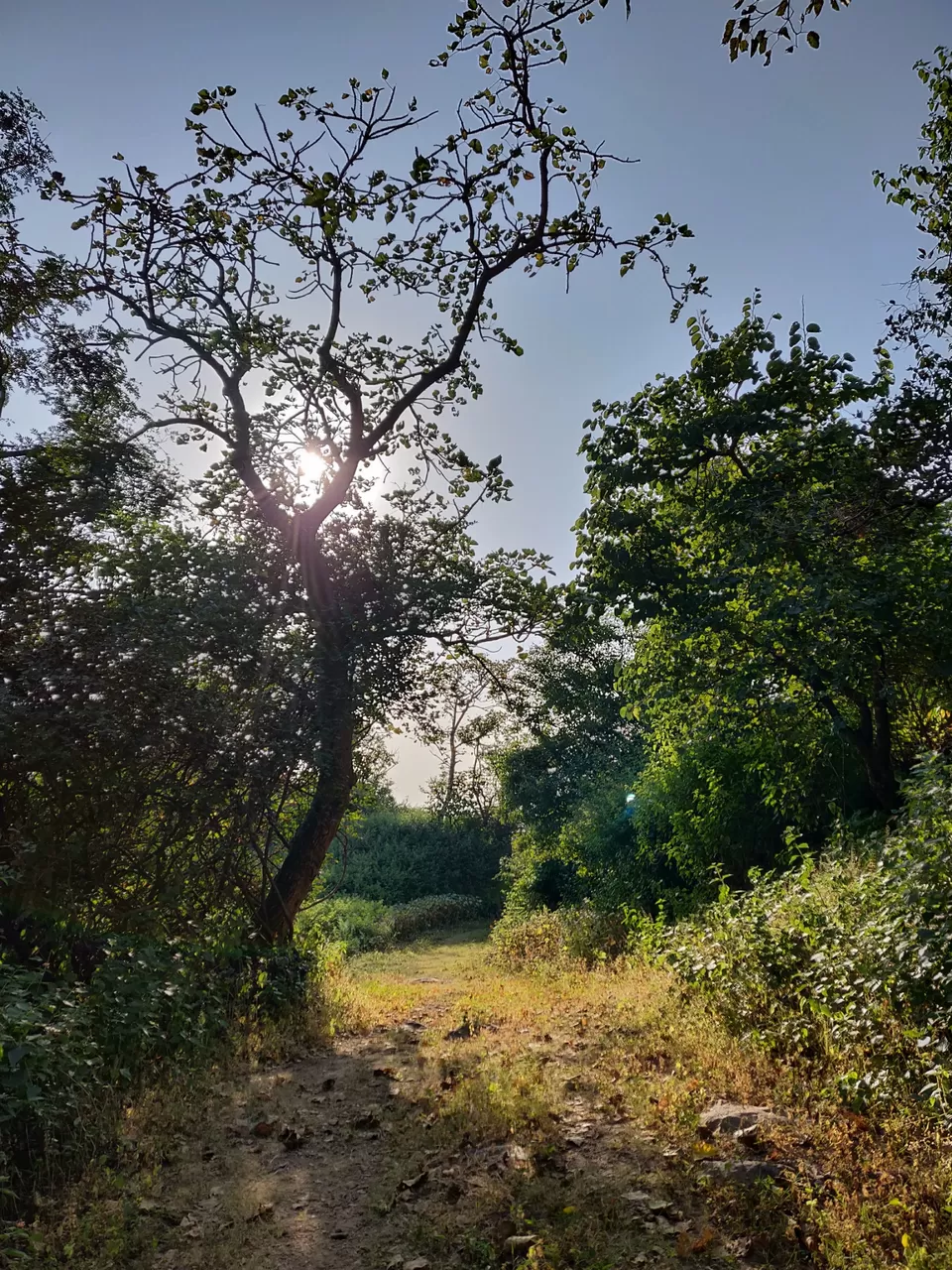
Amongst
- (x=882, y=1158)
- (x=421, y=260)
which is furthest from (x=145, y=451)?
(x=882, y=1158)

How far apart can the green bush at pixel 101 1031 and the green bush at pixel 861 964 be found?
16.5 ft

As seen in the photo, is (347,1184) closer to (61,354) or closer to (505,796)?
(61,354)

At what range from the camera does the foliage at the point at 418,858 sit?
1111 inches

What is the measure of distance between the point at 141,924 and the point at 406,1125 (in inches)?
149

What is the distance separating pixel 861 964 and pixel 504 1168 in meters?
3.00

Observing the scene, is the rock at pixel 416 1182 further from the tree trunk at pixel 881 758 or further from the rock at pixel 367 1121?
the tree trunk at pixel 881 758

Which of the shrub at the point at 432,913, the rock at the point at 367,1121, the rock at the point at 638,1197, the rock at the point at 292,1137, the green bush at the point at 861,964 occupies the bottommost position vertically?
the shrub at the point at 432,913

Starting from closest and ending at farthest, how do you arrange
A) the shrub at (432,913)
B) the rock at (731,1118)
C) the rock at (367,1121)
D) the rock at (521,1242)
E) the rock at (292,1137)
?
1. the rock at (521,1242)
2. the rock at (731,1118)
3. the rock at (292,1137)
4. the rock at (367,1121)
5. the shrub at (432,913)

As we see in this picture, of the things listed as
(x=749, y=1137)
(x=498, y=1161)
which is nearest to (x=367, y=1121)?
(x=498, y=1161)

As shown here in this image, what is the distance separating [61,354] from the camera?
11125 mm

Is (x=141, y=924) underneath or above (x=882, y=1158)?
above

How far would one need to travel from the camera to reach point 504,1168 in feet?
15.6

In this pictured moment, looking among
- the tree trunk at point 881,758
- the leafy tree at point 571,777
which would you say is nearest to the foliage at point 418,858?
the leafy tree at point 571,777

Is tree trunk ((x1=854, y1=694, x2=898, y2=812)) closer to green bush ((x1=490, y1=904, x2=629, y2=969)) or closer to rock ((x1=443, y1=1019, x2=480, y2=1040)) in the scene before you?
green bush ((x1=490, y1=904, x2=629, y2=969))
